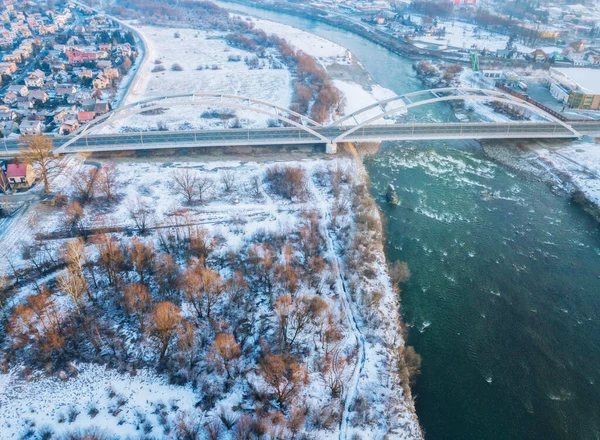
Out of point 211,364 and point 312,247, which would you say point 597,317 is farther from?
point 211,364

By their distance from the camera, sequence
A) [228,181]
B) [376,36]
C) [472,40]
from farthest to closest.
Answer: [376,36] → [472,40] → [228,181]

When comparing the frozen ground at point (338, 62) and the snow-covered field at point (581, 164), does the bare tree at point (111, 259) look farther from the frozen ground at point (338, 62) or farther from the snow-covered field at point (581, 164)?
the snow-covered field at point (581, 164)

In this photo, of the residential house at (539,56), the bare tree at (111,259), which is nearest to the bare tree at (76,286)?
the bare tree at (111,259)

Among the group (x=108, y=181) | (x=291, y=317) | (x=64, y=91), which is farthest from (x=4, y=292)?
(x=64, y=91)

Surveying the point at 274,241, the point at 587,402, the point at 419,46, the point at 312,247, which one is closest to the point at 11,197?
the point at 274,241

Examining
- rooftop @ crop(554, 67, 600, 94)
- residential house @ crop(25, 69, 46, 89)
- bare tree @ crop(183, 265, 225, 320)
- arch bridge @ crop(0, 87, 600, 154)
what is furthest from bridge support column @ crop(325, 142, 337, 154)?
residential house @ crop(25, 69, 46, 89)

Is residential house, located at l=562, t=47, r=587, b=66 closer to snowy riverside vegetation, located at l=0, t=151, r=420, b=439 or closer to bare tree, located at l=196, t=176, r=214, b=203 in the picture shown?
snowy riverside vegetation, located at l=0, t=151, r=420, b=439

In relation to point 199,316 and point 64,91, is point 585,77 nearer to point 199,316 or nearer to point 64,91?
point 199,316
